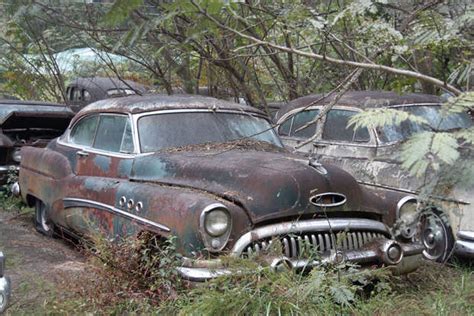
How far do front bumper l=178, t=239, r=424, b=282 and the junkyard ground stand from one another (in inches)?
8.8

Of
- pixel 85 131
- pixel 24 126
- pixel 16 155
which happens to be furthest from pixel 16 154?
pixel 85 131

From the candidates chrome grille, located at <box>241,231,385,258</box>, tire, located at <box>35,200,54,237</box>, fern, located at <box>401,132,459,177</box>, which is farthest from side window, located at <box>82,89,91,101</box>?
fern, located at <box>401,132,459,177</box>

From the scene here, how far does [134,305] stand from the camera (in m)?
4.56

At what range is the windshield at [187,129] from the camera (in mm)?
5934

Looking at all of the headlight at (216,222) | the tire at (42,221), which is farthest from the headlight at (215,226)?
the tire at (42,221)

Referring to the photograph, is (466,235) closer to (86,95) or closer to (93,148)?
(93,148)

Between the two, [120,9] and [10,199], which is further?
[10,199]

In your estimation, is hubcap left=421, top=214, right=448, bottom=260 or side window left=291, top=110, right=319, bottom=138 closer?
hubcap left=421, top=214, right=448, bottom=260

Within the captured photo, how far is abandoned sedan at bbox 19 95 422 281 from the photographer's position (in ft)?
15.1

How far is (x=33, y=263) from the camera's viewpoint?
242 inches

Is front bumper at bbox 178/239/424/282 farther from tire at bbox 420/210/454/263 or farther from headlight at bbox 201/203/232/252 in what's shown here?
tire at bbox 420/210/454/263

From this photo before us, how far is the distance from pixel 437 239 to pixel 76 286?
3.63 meters

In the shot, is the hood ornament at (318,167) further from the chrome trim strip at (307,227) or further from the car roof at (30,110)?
the car roof at (30,110)

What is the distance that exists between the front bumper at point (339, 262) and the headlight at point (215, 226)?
0.48 ft
